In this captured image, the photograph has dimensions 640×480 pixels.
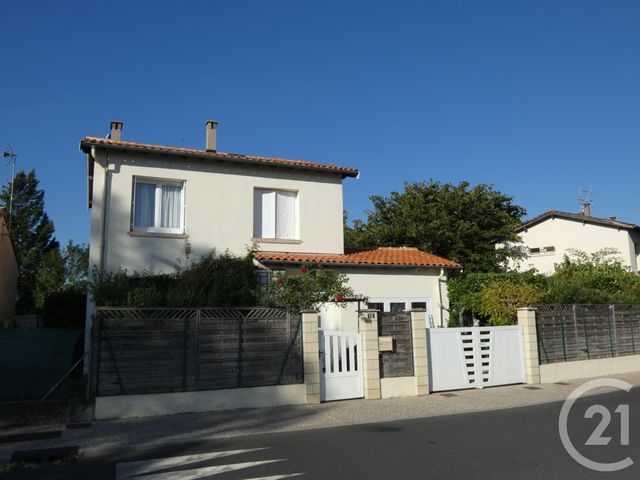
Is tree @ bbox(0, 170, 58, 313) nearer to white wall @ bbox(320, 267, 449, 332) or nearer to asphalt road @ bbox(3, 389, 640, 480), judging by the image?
white wall @ bbox(320, 267, 449, 332)

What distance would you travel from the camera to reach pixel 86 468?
22.4ft

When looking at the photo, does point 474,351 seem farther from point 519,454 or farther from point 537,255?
point 537,255

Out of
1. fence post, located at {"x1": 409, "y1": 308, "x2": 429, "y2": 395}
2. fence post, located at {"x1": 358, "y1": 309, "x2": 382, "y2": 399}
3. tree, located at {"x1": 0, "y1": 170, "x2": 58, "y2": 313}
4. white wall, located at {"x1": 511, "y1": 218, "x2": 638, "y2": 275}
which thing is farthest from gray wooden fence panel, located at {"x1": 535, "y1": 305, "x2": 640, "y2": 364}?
tree, located at {"x1": 0, "y1": 170, "x2": 58, "y2": 313}

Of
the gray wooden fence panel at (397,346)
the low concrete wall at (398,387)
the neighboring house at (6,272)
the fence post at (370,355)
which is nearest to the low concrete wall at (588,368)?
the low concrete wall at (398,387)

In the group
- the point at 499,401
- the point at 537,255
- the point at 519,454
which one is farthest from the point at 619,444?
the point at 537,255

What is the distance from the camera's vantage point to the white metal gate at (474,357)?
12.7m

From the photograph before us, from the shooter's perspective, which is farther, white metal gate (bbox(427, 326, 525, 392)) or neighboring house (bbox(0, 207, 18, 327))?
neighboring house (bbox(0, 207, 18, 327))

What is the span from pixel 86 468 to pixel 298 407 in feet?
15.4

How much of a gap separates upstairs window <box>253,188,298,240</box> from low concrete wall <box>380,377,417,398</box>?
20.1 feet

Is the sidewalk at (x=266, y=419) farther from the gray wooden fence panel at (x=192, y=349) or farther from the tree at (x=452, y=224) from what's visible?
the tree at (x=452, y=224)

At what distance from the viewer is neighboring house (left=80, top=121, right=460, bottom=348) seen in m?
14.6

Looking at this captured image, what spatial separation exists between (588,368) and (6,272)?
77.9 ft

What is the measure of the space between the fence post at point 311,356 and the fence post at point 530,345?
605 centimetres

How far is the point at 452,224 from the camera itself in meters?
28.8
